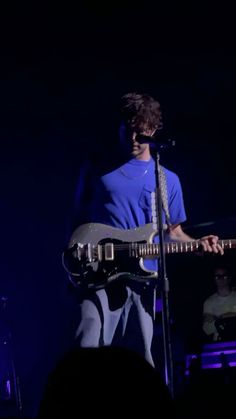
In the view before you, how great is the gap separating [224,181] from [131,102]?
230 centimetres

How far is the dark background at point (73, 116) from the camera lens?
5.59 metres

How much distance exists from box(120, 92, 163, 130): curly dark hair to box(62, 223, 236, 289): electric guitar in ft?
2.36

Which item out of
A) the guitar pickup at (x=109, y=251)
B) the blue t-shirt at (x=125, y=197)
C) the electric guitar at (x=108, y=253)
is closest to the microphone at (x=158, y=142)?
the blue t-shirt at (x=125, y=197)

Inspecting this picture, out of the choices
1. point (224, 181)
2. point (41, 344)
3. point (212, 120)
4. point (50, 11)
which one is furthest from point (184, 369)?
point (50, 11)

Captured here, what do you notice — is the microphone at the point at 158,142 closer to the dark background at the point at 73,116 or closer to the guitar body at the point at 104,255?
the guitar body at the point at 104,255

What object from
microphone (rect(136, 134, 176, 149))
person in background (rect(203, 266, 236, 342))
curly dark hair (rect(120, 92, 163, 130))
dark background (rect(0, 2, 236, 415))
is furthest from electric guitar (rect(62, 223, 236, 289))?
person in background (rect(203, 266, 236, 342))

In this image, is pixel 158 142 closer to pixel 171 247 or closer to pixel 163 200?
pixel 163 200

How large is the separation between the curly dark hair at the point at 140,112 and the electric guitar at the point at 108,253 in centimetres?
72

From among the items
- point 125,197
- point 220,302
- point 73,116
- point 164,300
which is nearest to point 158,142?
point 125,197

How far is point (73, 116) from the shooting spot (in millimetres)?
6020

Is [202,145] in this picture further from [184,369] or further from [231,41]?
[184,369]

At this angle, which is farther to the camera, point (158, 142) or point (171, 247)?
point (171, 247)

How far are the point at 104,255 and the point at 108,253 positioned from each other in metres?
0.03

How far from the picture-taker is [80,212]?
432cm
